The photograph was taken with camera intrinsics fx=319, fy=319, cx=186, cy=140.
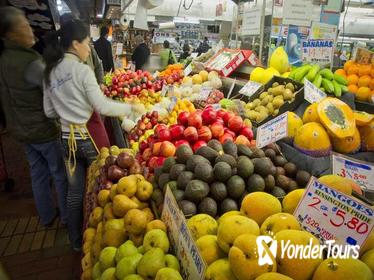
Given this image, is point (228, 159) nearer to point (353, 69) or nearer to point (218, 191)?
point (218, 191)

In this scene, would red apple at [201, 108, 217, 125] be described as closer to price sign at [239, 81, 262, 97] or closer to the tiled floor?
price sign at [239, 81, 262, 97]

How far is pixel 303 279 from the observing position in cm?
104

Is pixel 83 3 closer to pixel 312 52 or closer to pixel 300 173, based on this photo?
pixel 312 52

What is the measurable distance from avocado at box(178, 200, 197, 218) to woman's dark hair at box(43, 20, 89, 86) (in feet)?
5.41

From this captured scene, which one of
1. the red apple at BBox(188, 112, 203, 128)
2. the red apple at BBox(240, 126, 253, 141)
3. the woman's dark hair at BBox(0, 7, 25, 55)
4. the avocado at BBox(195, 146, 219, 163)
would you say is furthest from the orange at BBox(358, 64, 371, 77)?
the woman's dark hair at BBox(0, 7, 25, 55)

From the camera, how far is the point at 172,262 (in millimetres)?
1308

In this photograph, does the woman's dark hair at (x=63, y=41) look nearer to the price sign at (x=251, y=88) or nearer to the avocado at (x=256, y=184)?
the price sign at (x=251, y=88)

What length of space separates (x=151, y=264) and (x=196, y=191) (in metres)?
0.43

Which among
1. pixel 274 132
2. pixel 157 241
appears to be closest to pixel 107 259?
pixel 157 241

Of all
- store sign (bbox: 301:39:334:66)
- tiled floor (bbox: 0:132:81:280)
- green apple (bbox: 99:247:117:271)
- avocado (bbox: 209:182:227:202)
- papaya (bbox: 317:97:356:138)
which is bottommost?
tiled floor (bbox: 0:132:81:280)

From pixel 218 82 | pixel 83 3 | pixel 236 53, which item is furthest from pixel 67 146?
pixel 83 3

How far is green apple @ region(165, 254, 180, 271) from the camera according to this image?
1299 millimetres

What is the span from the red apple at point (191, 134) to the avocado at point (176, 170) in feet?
1.77

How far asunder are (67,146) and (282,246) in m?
2.24
